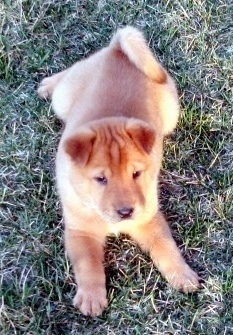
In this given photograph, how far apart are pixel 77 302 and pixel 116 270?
0.33 meters

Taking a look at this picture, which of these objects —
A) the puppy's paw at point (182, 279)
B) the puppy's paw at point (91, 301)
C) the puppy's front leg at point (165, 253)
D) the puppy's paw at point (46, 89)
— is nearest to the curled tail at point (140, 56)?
the puppy's paw at point (46, 89)

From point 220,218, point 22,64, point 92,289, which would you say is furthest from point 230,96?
point 92,289

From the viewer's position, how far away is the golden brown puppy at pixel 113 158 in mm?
3717

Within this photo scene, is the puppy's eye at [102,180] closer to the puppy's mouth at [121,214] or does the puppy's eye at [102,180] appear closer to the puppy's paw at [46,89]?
the puppy's mouth at [121,214]

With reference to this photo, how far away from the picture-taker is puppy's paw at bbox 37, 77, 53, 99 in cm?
495

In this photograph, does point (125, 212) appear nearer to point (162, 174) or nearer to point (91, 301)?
point (91, 301)

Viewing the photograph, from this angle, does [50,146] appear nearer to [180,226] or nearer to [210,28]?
[180,226]

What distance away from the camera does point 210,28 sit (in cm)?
542

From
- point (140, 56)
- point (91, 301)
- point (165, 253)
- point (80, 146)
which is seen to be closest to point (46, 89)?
point (140, 56)

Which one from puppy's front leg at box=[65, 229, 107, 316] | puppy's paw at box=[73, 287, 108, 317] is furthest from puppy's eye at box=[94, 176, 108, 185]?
puppy's paw at box=[73, 287, 108, 317]

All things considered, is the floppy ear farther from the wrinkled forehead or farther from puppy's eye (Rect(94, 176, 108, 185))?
puppy's eye (Rect(94, 176, 108, 185))

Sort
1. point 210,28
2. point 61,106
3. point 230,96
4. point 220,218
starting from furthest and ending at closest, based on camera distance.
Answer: point 210,28, point 230,96, point 61,106, point 220,218

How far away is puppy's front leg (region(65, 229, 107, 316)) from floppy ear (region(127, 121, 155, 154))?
62cm

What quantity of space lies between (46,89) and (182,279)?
1654 millimetres
